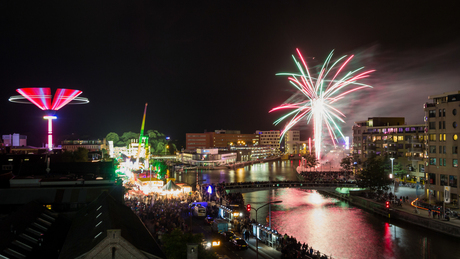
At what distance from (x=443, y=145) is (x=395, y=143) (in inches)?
889

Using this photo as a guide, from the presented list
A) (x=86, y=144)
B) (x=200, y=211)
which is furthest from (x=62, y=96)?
(x=86, y=144)

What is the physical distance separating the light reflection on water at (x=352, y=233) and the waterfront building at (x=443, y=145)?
21.8 feet

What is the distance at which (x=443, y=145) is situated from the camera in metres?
30.3

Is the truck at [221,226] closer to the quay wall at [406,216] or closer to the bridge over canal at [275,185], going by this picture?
the quay wall at [406,216]

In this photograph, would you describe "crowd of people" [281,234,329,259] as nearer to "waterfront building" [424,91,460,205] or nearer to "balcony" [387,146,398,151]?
"waterfront building" [424,91,460,205]

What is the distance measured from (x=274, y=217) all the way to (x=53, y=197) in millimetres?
18781

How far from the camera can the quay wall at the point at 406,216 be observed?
2288cm

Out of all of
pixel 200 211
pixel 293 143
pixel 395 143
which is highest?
pixel 395 143

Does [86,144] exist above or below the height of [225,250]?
above

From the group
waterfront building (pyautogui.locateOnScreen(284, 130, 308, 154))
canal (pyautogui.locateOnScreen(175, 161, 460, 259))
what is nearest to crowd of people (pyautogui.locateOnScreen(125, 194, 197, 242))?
canal (pyautogui.locateOnScreen(175, 161, 460, 259))

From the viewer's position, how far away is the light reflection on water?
2109 cm

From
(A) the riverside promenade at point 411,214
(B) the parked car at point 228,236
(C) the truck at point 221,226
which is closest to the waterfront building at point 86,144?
(A) the riverside promenade at point 411,214

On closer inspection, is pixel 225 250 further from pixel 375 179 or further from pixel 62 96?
pixel 62 96

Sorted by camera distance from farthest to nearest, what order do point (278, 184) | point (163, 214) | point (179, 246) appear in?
1. point (278, 184)
2. point (163, 214)
3. point (179, 246)
